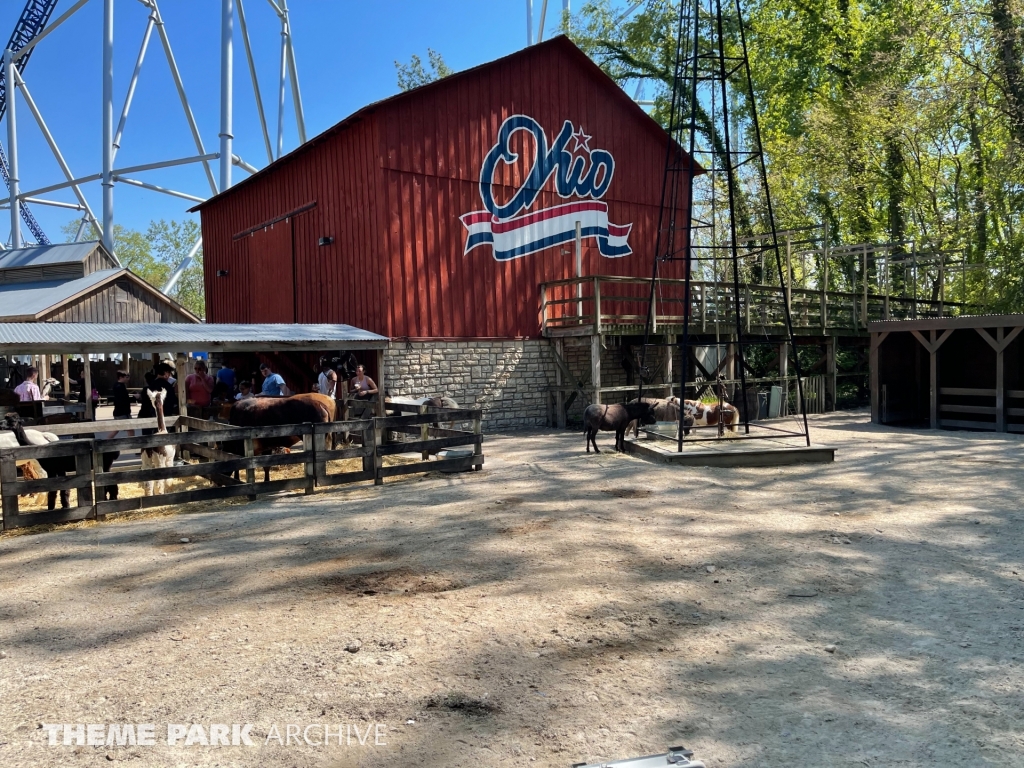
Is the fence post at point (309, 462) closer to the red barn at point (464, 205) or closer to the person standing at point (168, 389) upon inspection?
the person standing at point (168, 389)

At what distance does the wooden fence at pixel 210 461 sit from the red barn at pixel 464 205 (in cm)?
527

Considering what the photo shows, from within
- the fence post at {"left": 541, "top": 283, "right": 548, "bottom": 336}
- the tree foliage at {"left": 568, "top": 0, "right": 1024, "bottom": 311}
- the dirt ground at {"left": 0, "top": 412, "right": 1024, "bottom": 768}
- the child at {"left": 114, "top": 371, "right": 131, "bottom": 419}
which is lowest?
the dirt ground at {"left": 0, "top": 412, "right": 1024, "bottom": 768}

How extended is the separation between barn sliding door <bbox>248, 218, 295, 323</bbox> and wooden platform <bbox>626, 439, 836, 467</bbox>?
→ 1149 centimetres

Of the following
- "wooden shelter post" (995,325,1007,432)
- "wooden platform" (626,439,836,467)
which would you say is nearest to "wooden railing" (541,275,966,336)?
"wooden shelter post" (995,325,1007,432)

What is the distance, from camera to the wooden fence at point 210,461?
25.5ft

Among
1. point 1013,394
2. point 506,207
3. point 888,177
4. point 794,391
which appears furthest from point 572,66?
point 888,177

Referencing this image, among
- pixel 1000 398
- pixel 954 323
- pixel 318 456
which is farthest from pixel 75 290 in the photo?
pixel 1000 398

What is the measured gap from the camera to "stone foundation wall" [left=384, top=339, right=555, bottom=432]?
52.5ft

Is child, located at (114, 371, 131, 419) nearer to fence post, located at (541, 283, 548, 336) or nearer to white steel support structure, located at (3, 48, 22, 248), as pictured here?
fence post, located at (541, 283, 548, 336)

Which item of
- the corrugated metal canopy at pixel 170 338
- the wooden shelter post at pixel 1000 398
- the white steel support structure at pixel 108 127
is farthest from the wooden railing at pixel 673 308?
the white steel support structure at pixel 108 127

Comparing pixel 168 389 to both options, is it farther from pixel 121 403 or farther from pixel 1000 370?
pixel 1000 370

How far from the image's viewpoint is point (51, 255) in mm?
29859

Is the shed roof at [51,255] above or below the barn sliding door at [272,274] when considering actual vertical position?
above

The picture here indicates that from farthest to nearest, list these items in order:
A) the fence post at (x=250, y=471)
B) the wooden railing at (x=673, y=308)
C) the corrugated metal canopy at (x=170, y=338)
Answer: the wooden railing at (x=673, y=308), the corrugated metal canopy at (x=170, y=338), the fence post at (x=250, y=471)
